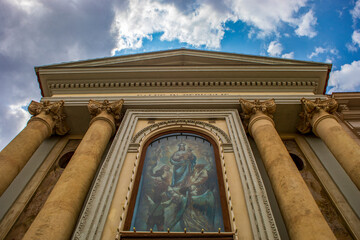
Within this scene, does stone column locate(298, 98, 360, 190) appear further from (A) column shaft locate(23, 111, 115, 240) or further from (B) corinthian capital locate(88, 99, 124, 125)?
(B) corinthian capital locate(88, 99, 124, 125)

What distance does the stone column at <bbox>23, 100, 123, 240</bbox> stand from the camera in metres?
4.87

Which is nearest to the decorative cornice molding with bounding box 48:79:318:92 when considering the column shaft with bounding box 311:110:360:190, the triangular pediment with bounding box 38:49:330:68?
the triangular pediment with bounding box 38:49:330:68

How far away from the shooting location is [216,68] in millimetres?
10703

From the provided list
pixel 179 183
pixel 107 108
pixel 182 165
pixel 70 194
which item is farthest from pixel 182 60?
pixel 70 194

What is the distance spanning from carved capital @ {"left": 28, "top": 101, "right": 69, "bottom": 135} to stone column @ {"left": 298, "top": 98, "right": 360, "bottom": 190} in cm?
916

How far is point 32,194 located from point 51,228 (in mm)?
3654

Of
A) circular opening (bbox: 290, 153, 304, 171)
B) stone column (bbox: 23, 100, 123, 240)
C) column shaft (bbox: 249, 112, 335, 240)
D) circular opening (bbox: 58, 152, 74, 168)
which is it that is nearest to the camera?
column shaft (bbox: 249, 112, 335, 240)

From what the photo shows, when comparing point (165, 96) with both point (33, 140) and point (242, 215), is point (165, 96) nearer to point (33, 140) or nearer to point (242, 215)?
point (33, 140)

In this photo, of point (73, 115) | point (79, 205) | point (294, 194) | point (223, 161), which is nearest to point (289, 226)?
point (294, 194)

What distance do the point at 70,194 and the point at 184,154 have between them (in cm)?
338

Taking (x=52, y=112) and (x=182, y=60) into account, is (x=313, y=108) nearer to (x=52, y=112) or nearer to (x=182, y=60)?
(x=182, y=60)

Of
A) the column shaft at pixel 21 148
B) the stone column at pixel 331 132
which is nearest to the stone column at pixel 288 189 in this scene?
the stone column at pixel 331 132

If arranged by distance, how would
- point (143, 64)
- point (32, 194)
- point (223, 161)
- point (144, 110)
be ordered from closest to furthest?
point (223, 161)
point (32, 194)
point (144, 110)
point (143, 64)

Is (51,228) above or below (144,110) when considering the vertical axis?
below
